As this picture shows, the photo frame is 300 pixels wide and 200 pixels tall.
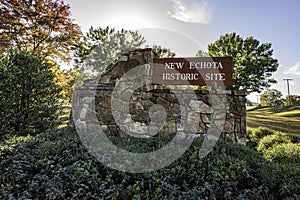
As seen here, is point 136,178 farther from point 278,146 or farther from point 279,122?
point 279,122

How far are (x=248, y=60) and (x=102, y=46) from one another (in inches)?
350

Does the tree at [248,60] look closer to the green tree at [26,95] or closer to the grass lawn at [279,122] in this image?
the grass lawn at [279,122]

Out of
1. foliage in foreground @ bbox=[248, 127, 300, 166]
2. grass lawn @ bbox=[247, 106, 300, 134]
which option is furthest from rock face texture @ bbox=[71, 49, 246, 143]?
grass lawn @ bbox=[247, 106, 300, 134]

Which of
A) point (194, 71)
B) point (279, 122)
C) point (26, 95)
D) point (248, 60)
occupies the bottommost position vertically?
point (279, 122)

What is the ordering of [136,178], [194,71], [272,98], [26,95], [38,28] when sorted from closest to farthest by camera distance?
1. [136,178]
2. [194,71]
3. [26,95]
4. [38,28]
5. [272,98]

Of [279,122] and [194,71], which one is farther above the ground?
[194,71]

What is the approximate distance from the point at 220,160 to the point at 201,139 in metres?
0.73

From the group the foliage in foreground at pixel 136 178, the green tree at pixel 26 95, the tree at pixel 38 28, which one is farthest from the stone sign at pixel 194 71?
the tree at pixel 38 28

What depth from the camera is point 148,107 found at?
369 cm

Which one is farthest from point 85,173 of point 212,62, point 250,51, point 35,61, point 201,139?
point 250,51

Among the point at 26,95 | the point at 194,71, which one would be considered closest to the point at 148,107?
the point at 194,71

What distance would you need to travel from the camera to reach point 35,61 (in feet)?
13.3

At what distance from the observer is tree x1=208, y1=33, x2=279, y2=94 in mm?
10844

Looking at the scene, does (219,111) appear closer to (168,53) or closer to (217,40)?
(168,53)
